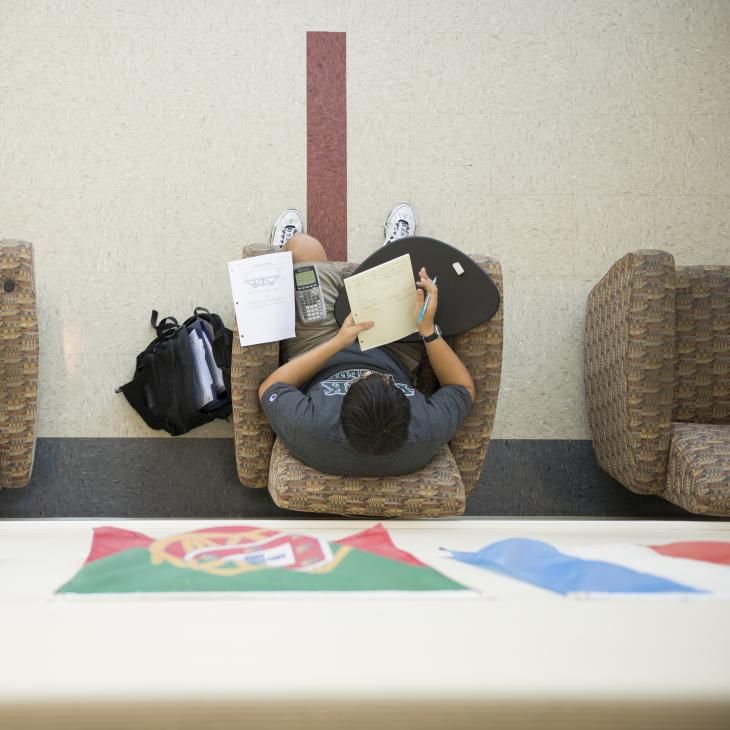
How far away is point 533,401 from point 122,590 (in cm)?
220

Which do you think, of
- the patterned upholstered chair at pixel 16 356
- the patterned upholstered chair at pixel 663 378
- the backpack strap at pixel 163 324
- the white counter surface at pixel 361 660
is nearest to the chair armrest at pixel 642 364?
the patterned upholstered chair at pixel 663 378

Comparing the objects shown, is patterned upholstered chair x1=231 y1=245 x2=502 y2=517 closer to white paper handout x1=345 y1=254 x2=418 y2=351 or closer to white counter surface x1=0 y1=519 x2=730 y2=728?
white paper handout x1=345 y1=254 x2=418 y2=351

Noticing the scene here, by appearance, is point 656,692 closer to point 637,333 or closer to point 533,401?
point 637,333

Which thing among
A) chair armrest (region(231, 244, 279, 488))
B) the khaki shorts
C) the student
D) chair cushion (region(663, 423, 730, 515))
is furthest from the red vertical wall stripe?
chair cushion (region(663, 423, 730, 515))

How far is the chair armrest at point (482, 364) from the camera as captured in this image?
236 centimetres

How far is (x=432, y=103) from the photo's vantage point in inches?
117

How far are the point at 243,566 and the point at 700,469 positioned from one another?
1636 millimetres

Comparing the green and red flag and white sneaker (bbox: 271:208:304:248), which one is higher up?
white sneaker (bbox: 271:208:304:248)

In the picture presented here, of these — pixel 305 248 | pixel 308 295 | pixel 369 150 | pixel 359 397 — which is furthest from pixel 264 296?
pixel 369 150

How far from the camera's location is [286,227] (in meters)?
2.87

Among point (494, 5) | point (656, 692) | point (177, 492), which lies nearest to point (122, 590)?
point (656, 692)

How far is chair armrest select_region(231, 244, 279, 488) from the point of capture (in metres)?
2.32

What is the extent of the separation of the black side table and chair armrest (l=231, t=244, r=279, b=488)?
431 mm

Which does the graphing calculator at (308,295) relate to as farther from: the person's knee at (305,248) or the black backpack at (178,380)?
the black backpack at (178,380)
